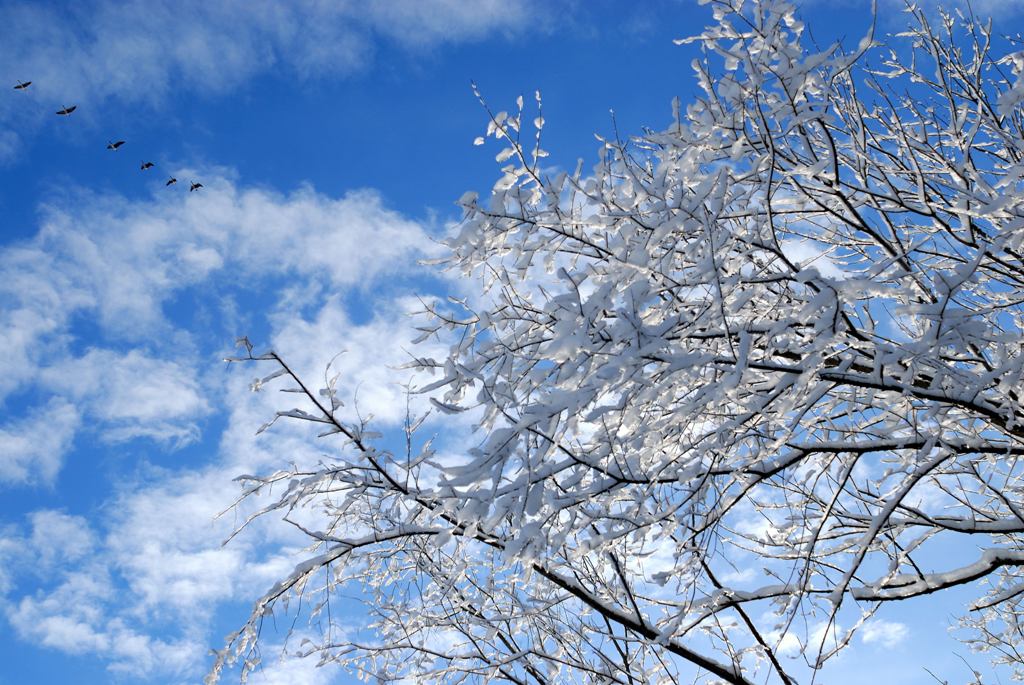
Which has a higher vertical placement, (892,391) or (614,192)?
(614,192)

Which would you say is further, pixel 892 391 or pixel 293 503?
pixel 293 503

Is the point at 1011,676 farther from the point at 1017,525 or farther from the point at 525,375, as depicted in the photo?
the point at 525,375

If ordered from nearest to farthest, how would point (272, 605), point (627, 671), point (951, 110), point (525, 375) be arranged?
point (525, 375)
point (272, 605)
point (627, 671)
point (951, 110)

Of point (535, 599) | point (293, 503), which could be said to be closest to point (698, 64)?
point (293, 503)

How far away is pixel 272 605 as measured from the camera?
143 inches

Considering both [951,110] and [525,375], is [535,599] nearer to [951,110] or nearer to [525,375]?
[525,375]

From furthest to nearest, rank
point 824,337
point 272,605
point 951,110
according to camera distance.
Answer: point 951,110 < point 272,605 < point 824,337

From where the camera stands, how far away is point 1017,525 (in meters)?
3.39

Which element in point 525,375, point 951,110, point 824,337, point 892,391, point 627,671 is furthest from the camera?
point 951,110

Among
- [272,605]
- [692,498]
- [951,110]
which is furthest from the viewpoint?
[951,110]

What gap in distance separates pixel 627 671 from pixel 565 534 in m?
1.99

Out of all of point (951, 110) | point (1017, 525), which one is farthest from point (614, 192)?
point (951, 110)

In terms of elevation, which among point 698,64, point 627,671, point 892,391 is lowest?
point 627,671

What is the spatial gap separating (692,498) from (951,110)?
384 centimetres
